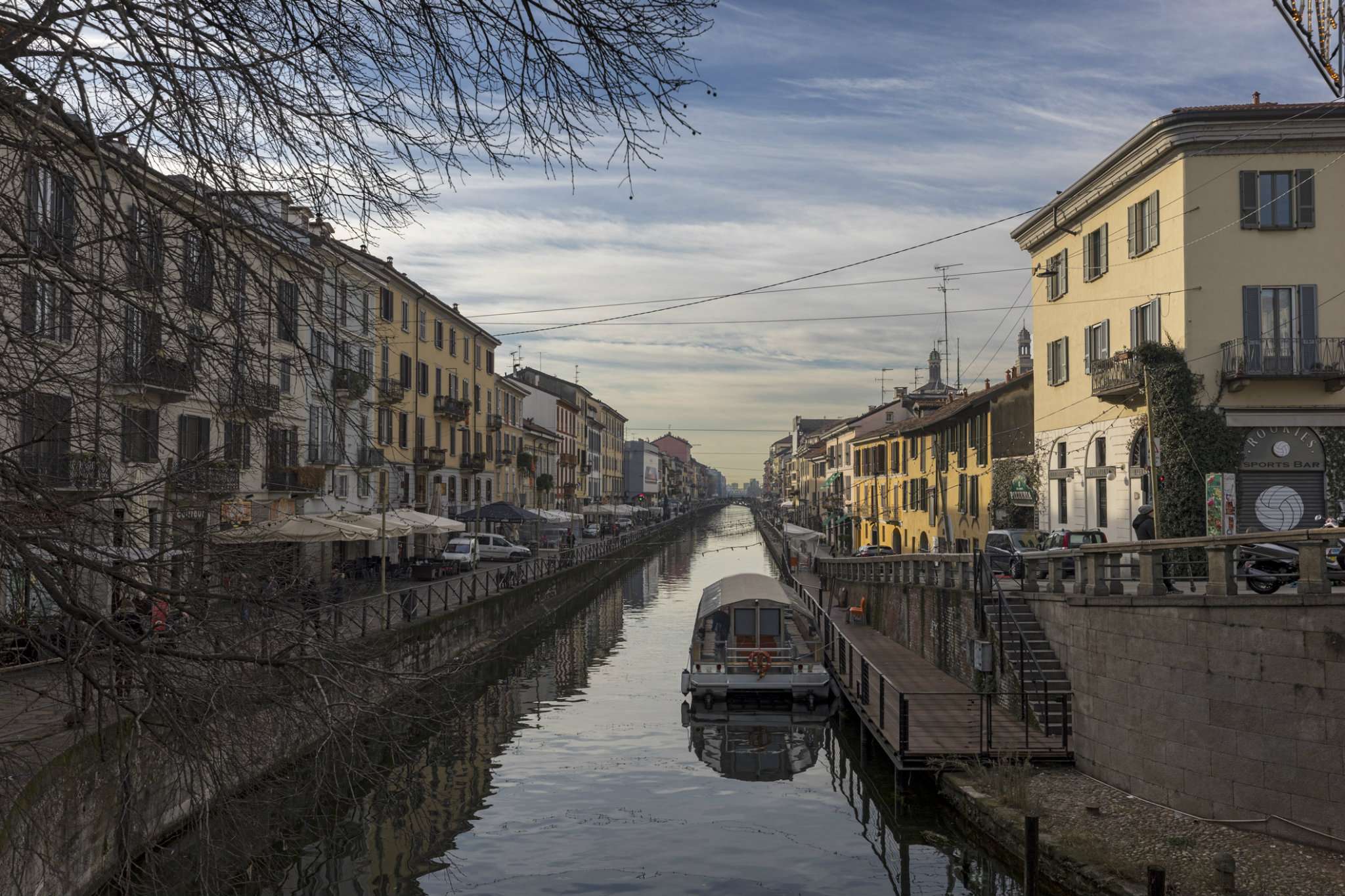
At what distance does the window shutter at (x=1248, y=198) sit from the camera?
2483 cm

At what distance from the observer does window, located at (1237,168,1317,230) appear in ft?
81.3

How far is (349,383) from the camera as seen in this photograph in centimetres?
709

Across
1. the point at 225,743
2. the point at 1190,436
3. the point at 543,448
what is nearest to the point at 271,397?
the point at 225,743

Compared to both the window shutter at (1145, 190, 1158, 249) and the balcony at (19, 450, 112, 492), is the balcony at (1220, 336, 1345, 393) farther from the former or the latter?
the balcony at (19, 450, 112, 492)

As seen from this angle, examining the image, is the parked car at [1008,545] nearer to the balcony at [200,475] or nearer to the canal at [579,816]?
the canal at [579,816]

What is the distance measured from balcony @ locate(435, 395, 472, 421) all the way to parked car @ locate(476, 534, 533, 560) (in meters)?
6.11

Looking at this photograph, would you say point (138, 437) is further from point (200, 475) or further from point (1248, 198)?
point (1248, 198)

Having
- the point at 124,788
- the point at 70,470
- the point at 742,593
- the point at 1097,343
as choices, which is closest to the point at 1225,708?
the point at 124,788

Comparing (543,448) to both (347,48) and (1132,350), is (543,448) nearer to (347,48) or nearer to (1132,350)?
(1132,350)

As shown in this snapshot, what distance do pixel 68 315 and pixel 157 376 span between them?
1.79ft

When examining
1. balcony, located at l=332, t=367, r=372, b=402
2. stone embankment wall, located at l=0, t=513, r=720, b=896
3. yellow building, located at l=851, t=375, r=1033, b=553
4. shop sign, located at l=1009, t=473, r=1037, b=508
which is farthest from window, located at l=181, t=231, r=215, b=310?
shop sign, located at l=1009, t=473, r=1037, b=508

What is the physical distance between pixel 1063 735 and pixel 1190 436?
42.3 feet

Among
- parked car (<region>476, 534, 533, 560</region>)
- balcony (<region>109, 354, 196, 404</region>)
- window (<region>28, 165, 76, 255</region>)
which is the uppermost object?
window (<region>28, 165, 76, 255</region>)

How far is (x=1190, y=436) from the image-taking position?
25203mm
